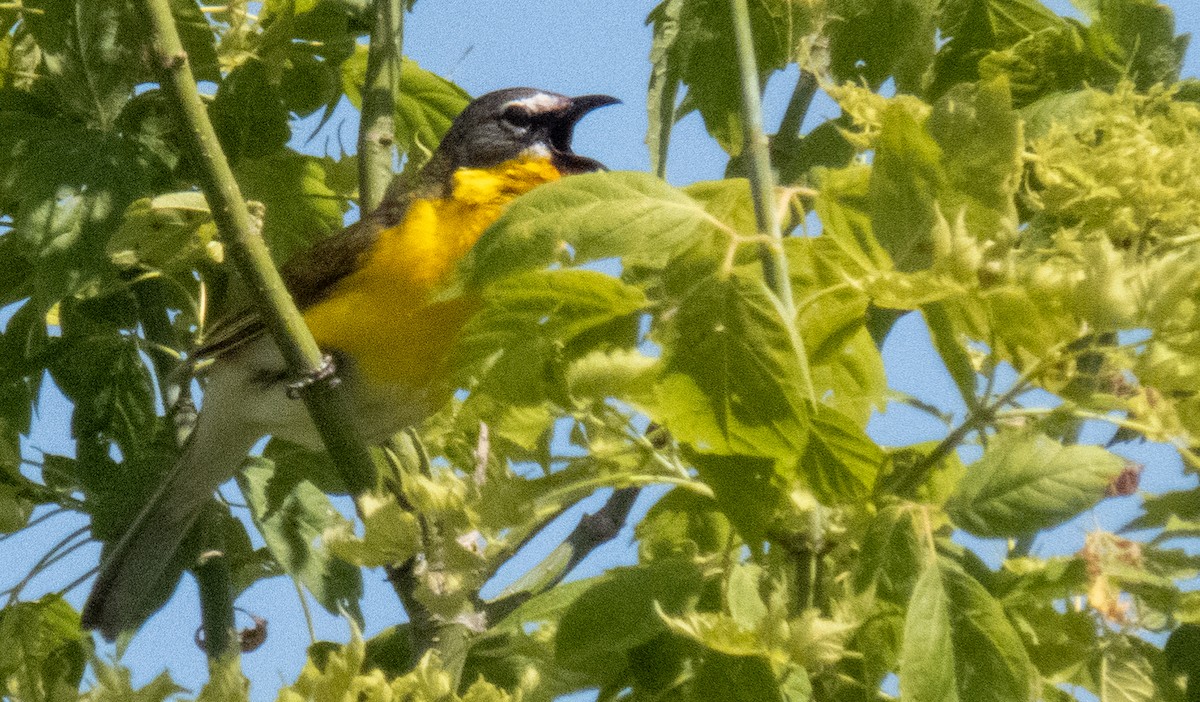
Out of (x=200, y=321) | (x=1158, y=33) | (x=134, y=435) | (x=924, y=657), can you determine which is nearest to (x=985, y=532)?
(x=924, y=657)

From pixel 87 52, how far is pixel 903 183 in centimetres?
172

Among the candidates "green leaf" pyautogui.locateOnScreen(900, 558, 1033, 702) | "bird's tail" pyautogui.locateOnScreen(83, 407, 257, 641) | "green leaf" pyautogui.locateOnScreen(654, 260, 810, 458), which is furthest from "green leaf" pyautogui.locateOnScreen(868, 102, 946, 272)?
"bird's tail" pyautogui.locateOnScreen(83, 407, 257, 641)

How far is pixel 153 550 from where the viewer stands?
9.63 feet

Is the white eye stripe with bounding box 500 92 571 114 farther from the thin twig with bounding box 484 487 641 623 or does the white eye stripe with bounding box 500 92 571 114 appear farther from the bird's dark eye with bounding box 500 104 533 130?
the thin twig with bounding box 484 487 641 623

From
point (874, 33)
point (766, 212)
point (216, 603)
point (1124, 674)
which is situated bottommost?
point (1124, 674)

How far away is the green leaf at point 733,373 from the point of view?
1124 mm

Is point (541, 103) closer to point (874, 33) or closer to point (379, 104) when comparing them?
point (379, 104)

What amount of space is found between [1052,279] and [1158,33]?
3.08ft

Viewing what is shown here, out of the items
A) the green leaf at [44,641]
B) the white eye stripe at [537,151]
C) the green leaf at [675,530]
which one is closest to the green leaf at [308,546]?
the green leaf at [44,641]

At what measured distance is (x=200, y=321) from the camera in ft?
8.51

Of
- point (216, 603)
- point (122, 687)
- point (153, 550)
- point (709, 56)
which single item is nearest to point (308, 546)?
point (216, 603)

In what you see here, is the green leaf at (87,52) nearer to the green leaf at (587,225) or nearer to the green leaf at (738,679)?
the green leaf at (587,225)

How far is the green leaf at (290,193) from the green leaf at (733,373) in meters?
1.74

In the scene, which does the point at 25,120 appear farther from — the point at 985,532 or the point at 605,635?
the point at 985,532
